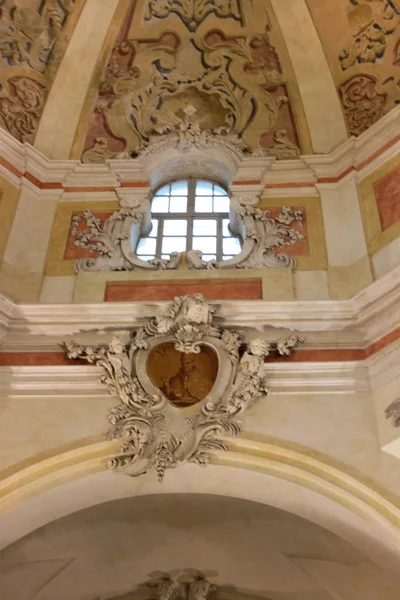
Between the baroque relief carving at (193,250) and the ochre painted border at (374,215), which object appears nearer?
the ochre painted border at (374,215)

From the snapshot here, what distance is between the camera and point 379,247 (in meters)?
8.52

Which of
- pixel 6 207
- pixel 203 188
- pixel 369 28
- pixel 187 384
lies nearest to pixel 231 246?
pixel 203 188

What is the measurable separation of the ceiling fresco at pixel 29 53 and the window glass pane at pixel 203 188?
7.35 ft

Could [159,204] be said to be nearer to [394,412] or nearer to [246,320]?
[246,320]

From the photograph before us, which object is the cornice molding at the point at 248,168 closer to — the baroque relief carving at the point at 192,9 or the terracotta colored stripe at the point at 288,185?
the terracotta colored stripe at the point at 288,185

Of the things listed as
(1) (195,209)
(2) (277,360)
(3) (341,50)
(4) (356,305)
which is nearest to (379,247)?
(4) (356,305)

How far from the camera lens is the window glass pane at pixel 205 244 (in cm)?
958

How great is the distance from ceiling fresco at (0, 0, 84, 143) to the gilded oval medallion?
3.95m

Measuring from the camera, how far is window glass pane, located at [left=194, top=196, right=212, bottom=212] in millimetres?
10109

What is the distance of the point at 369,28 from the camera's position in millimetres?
10484

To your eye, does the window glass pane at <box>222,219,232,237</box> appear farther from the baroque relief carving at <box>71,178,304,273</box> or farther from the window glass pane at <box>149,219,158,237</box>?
the window glass pane at <box>149,219,158,237</box>

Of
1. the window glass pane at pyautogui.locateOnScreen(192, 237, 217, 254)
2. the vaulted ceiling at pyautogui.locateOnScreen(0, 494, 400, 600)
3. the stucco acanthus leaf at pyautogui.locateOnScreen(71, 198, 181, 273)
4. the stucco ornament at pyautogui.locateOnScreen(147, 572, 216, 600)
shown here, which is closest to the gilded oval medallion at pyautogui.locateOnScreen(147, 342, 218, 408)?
the vaulted ceiling at pyautogui.locateOnScreen(0, 494, 400, 600)

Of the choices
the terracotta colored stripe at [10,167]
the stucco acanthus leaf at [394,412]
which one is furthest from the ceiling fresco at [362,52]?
the terracotta colored stripe at [10,167]

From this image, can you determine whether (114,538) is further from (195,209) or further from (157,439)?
(195,209)
